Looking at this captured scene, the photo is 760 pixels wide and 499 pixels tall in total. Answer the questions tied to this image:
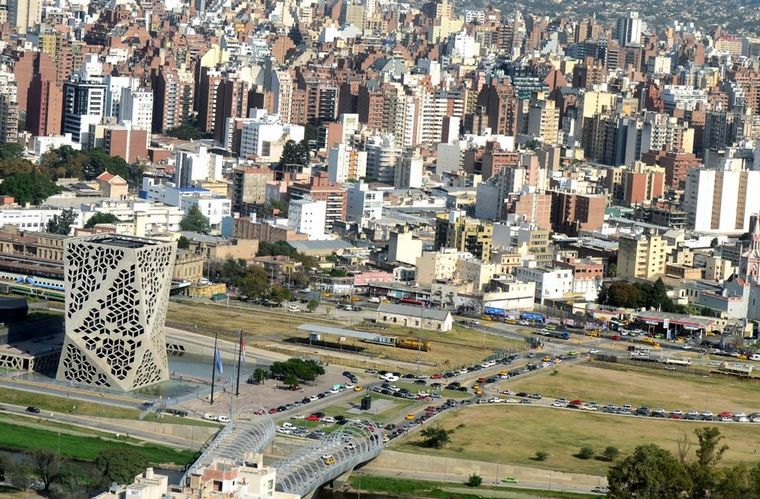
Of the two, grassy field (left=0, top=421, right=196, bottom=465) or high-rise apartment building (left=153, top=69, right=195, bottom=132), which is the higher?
high-rise apartment building (left=153, top=69, right=195, bottom=132)

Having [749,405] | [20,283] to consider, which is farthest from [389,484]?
[20,283]

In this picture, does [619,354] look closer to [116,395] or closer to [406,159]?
[116,395]

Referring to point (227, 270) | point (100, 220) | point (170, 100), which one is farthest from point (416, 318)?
point (170, 100)

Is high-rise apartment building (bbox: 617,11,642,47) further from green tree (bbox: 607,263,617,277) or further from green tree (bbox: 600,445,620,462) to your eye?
green tree (bbox: 600,445,620,462)

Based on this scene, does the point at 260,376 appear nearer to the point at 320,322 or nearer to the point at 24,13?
the point at 320,322

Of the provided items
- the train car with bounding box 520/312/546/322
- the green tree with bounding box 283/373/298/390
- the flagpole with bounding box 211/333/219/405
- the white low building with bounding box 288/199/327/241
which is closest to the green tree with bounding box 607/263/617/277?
the train car with bounding box 520/312/546/322

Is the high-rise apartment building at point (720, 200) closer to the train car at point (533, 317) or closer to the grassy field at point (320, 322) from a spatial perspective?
the train car at point (533, 317)

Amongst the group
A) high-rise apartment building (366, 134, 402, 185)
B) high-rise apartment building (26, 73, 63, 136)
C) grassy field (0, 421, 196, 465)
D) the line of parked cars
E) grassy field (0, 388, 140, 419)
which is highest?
high-rise apartment building (26, 73, 63, 136)
